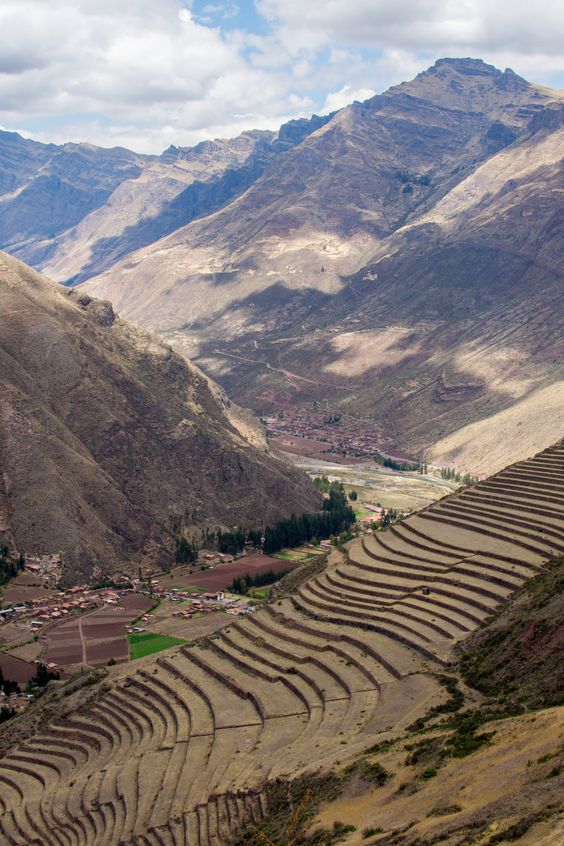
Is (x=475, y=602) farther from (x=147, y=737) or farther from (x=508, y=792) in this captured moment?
(x=508, y=792)

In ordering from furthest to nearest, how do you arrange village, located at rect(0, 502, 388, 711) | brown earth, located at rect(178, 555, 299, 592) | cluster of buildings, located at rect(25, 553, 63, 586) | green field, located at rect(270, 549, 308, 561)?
green field, located at rect(270, 549, 308, 561), brown earth, located at rect(178, 555, 299, 592), cluster of buildings, located at rect(25, 553, 63, 586), village, located at rect(0, 502, 388, 711)

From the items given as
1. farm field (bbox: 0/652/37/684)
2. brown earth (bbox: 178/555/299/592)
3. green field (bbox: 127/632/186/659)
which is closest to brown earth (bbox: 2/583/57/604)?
farm field (bbox: 0/652/37/684)

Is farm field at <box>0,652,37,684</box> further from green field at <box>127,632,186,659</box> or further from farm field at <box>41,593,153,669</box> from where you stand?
green field at <box>127,632,186,659</box>

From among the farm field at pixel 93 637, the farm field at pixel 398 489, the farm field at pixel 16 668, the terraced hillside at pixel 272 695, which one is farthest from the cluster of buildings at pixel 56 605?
the farm field at pixel 398 489

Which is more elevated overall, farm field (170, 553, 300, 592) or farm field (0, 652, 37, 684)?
farm field (170, 553, 300, 592)

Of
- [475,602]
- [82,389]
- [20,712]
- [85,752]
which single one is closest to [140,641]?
[20,712]

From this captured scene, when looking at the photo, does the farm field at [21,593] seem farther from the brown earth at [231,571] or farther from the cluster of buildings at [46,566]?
the brown earth at [231,571]

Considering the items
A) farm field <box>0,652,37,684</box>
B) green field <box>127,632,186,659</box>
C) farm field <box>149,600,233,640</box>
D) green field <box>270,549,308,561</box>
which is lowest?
farm field <box>0,652,37,684</box>
